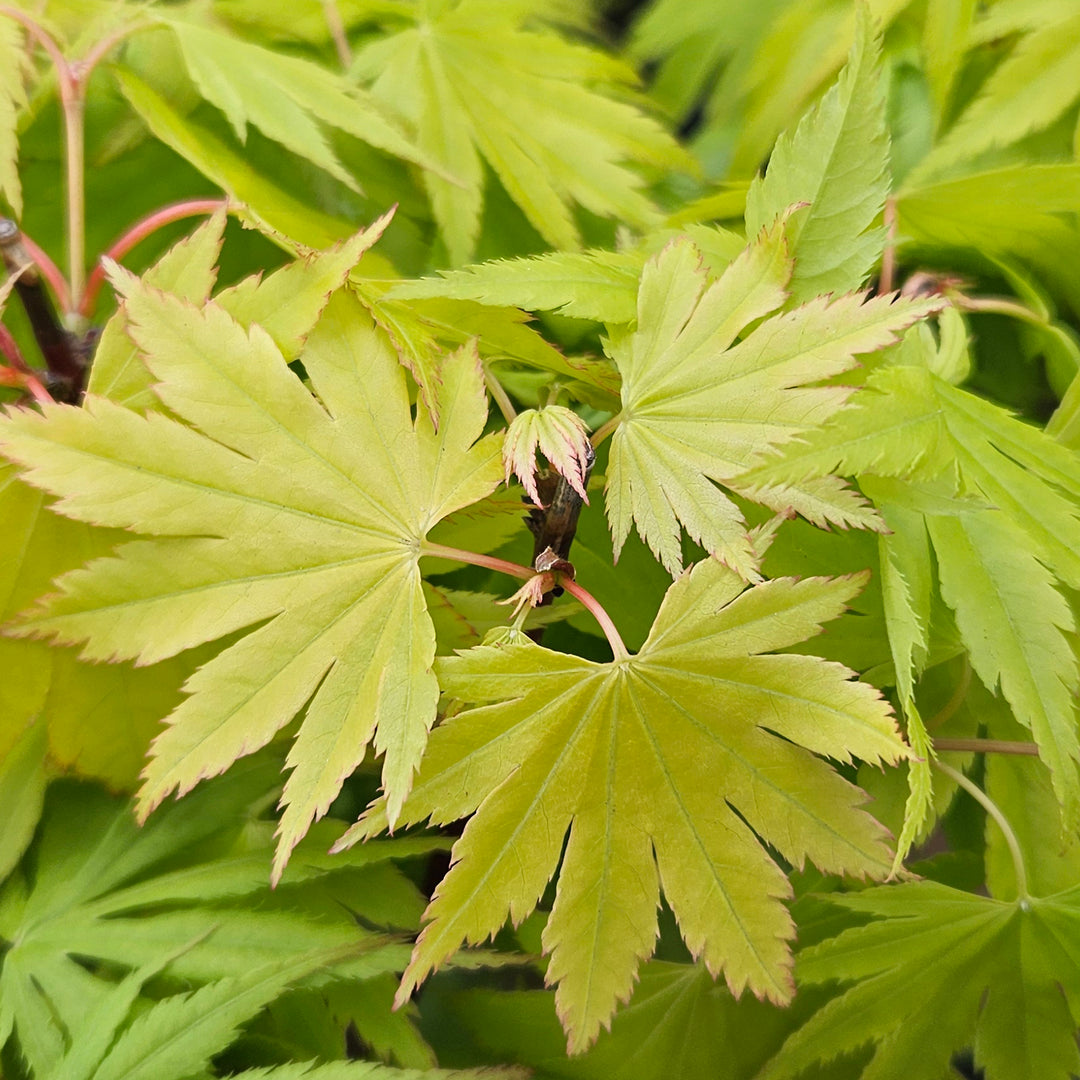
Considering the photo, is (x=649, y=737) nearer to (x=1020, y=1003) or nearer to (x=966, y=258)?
(x=1020, y=1003)

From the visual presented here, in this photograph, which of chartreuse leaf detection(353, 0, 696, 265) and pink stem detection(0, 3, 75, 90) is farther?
chartreuse leaf detection(353, 0, 696, 265)

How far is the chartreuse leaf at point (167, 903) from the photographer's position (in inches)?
22.0

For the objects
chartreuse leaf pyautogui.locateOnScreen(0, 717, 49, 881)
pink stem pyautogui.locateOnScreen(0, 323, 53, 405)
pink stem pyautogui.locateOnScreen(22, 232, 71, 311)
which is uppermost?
pink stem pyautogui.locateOnScreen(22, 232, 71, 311)

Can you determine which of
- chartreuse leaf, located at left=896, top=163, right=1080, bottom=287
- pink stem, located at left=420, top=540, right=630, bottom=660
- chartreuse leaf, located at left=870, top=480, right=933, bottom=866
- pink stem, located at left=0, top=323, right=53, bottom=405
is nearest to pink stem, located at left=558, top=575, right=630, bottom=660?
pink stem, located at left=420, top=540, right=630, bottom=660

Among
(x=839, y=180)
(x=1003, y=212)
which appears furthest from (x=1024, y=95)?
(x=839, y=180)

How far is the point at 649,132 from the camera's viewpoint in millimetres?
786

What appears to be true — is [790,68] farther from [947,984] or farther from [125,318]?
[947,984]

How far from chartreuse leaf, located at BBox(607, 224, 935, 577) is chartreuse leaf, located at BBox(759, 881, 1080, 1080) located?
0.29 m

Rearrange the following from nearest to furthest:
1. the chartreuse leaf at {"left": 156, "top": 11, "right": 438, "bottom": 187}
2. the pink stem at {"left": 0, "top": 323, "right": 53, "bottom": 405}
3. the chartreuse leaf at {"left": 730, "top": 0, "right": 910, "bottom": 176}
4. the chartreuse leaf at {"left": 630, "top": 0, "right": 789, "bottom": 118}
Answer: the pink stem at {"left": 0, "top": 323, "right": 53, "bottom": 405} < the chartreuse leaf at {"left": 156, "top": 11, "right": 438, "bottom": 187} < the chartreuse leaf at {"left": 730, "top": 0, "right": 910, "bottom": 176} < the chartreuse leaf at {"left": 630, "top": 0, "right": 789, "bottom": 118}

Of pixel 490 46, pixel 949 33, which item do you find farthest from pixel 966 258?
pixel 490 46

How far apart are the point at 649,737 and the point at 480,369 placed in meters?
0.23

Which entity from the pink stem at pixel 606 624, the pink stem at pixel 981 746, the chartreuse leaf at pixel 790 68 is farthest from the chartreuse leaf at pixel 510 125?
the pink stem at pixel 981 746

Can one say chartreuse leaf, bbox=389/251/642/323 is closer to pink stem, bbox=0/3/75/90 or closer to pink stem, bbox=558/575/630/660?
pink stem, bbox=558/575/630/660

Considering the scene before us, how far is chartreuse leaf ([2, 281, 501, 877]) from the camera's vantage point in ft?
1.51
